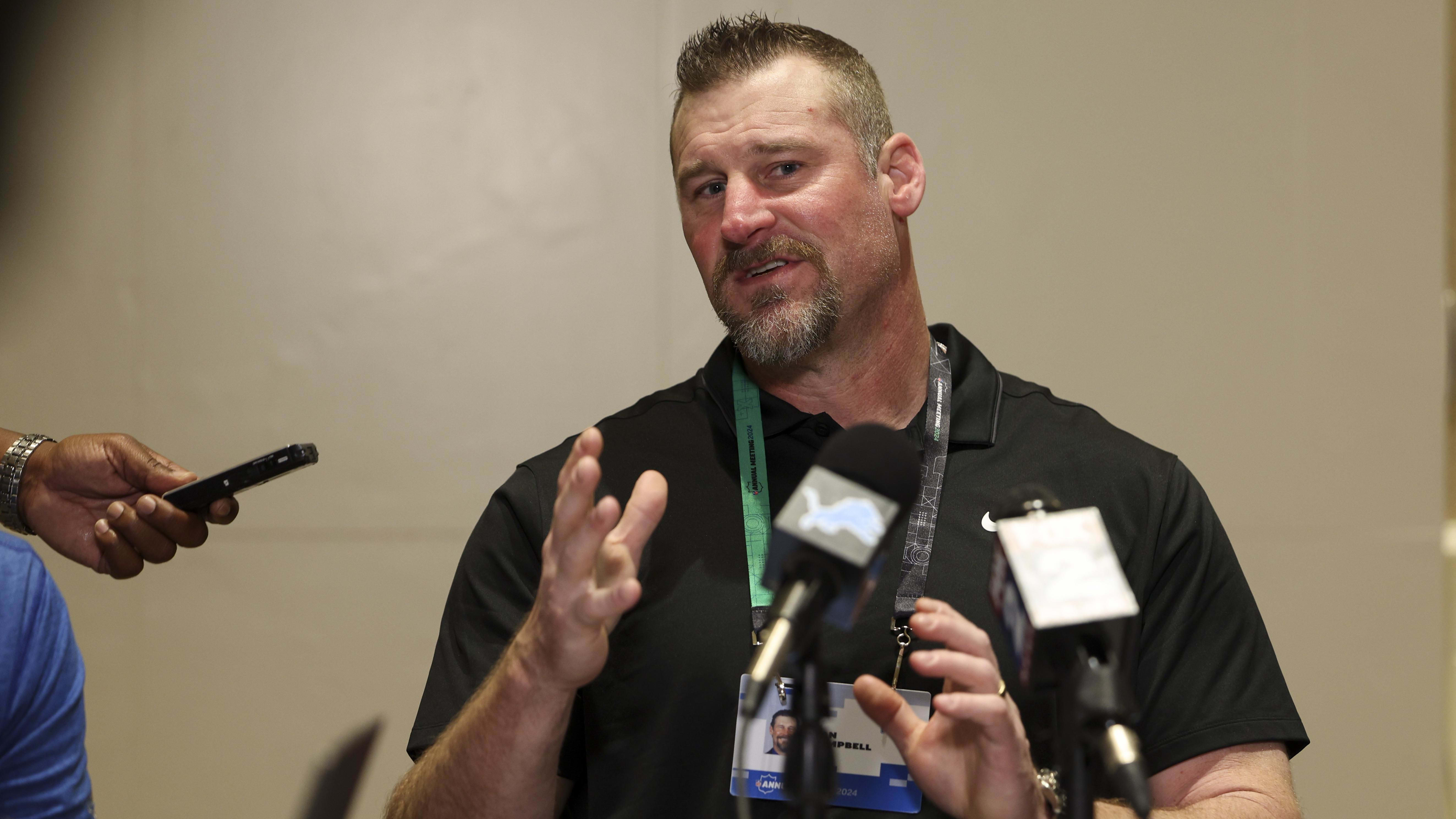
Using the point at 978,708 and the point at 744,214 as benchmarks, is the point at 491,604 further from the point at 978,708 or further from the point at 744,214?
the point at 978,708

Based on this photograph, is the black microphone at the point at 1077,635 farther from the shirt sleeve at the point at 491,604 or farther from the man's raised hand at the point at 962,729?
the shirt sleeve at the point at 491,604

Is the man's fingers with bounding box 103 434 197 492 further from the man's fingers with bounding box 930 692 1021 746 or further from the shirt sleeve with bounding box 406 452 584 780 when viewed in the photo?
the man's fingers with bounding box 930 692 1021 746

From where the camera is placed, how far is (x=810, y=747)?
0.80 m

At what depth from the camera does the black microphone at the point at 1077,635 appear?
709mm

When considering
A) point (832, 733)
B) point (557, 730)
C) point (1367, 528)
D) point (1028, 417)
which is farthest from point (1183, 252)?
point (557, 730)

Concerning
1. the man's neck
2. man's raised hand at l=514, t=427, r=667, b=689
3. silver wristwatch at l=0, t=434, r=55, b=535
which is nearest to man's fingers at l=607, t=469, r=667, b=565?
man's raised hand at l=514, t=427, r=667, b=689

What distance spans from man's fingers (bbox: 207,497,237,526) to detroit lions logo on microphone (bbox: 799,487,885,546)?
3.48ft

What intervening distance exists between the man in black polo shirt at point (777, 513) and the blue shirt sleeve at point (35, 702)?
1.31ft

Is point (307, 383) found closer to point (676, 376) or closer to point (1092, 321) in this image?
point (676, 376)

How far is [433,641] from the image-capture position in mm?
2332

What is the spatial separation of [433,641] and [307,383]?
65 cm

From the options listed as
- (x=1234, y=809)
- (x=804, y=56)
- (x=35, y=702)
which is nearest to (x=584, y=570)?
(x=35, y=702)

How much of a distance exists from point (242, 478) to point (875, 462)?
985mm

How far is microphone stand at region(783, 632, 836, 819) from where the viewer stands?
2.61ft
